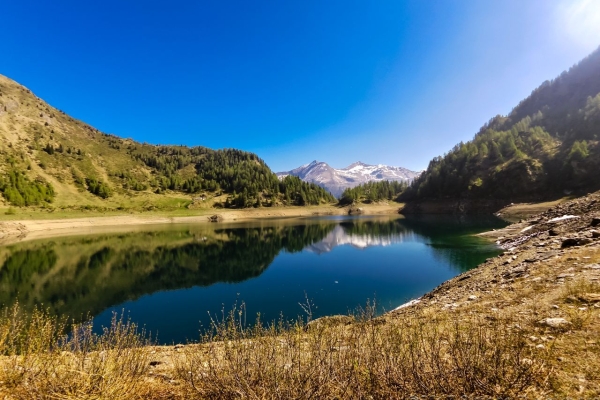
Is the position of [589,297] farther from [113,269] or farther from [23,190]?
[23,190]

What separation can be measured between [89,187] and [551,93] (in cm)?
27681

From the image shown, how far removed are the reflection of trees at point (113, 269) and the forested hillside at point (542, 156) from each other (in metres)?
101

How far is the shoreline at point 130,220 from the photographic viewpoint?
7475 centimetres

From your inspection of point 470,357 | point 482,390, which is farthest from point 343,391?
point 470,357

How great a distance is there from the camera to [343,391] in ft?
14.2

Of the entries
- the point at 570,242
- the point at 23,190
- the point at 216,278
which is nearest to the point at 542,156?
the point at 570,242

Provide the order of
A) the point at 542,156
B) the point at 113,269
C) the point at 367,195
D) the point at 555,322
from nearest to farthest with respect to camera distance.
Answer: the point at 555,322, the point at 113,269, the point at 542,156, the point at 367,195

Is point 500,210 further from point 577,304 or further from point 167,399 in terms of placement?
point 167,399

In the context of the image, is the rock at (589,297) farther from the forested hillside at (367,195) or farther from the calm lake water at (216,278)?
the forested hillside at (367,195)

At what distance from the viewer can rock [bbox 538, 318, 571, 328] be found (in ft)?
21.6

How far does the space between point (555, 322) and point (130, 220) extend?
124423 mm

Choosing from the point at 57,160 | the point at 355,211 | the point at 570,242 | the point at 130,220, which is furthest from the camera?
the point at 355,211

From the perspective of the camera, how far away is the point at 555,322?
22.4ft

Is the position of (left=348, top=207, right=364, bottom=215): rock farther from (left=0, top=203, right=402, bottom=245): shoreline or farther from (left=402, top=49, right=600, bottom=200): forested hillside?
(left=402, top=49, right=600, bottom=200): forested hillside
